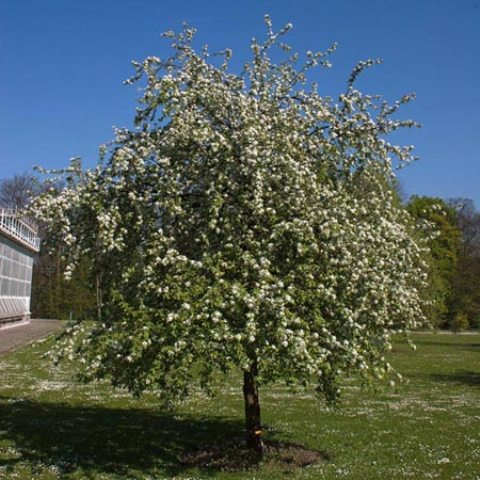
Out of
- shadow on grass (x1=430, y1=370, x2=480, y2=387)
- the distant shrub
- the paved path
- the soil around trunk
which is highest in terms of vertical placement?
the distant shrub

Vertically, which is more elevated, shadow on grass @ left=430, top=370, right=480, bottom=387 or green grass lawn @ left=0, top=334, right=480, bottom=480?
→ shadow on grass @ left=430, top=370, right=480, bottom=387

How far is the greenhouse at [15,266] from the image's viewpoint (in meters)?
43.5

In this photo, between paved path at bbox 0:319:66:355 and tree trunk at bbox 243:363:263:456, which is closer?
tree trunk at bbox 243:363:263:456

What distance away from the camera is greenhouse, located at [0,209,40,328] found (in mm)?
43531

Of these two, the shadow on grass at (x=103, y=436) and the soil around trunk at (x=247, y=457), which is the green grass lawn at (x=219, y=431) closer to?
the shadow on grass at (x=103, y=436)

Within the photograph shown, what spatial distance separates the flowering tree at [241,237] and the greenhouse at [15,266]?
30.4m

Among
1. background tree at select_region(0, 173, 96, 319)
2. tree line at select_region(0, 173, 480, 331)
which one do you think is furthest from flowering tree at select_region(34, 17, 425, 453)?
background tree at select_region(0, 173, 96, 319)

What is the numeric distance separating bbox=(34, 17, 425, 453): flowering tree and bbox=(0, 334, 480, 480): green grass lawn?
1593 millimetres

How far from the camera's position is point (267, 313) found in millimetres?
8844

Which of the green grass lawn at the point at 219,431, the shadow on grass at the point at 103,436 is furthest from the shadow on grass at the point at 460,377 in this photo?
the shadow on grass at the point at 103,436

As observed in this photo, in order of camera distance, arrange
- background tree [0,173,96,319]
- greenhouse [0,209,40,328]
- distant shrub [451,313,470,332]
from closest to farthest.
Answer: greenhouse [0,209,40,328] → background tree [0,173,96,319] → distant shrub [451,313,470,332]

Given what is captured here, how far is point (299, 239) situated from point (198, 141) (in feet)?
7.67

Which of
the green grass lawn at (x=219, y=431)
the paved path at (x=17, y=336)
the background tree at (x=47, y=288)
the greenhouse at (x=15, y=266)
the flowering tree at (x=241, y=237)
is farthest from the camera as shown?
the background tree at (x=47, y=288)

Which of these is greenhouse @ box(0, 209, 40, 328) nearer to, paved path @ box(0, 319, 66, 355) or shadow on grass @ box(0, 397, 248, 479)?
paved path @ box(0, 319, 66, 355)
